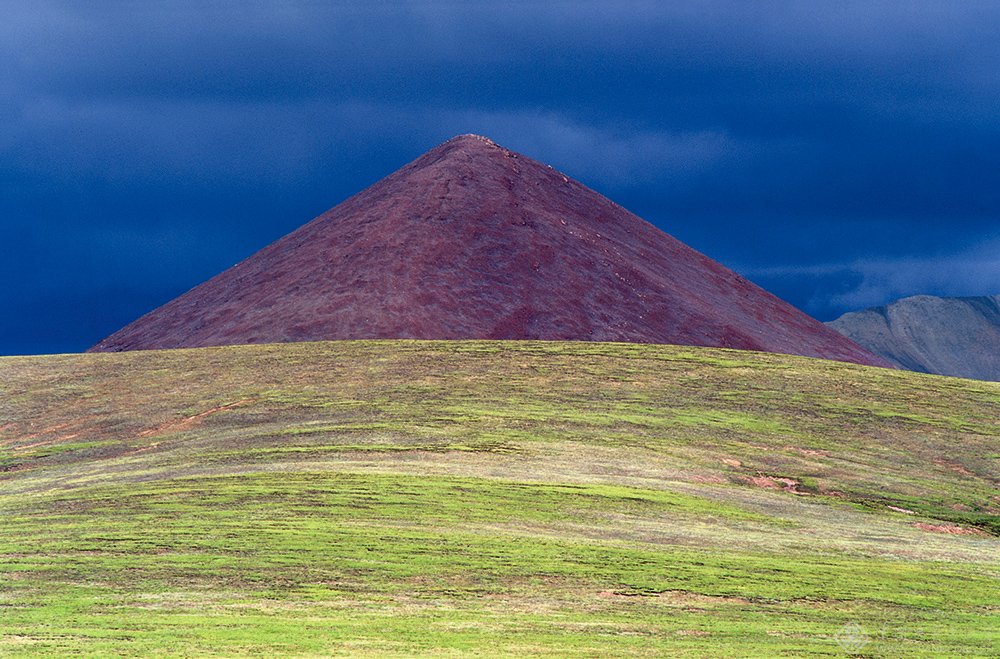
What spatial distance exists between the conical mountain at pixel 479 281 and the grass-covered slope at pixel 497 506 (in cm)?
1261

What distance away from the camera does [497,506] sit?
29.8 meters

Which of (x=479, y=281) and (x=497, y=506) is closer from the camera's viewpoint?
(x=497, y=506)

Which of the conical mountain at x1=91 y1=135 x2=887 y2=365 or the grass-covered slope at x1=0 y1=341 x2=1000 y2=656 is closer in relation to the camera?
the grass-covered slope at x1=0 y1=341 x2=1000 y2=656

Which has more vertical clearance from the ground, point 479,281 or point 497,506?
point 479,281

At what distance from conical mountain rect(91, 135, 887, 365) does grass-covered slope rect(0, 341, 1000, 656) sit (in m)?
12.6

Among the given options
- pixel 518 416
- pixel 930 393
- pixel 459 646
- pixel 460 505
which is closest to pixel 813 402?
pixel 930 393

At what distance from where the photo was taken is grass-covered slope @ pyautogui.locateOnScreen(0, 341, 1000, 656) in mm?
21547

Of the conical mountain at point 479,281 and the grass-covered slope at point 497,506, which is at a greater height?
the conical mountain at point 479,281

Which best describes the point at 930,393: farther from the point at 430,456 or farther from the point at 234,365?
the point at 234,365

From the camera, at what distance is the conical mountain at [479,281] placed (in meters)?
66.5

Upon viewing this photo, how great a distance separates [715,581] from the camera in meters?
24.5

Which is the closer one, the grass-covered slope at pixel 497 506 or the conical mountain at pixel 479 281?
the grass-covered slope at pixel 497 506

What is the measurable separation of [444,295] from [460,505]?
3910cm

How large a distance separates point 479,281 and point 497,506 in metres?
41.8
